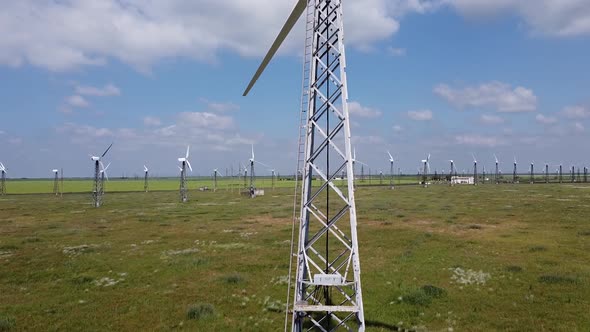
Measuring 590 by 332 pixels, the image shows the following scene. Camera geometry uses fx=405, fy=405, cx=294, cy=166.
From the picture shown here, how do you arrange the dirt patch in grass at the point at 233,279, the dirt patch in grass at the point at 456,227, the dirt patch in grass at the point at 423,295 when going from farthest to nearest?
the dirt patch in grass at the point at 456,227 → the dirt patch in grass at the point at 233,279 → the dirt patch in grass at the point at 423,295

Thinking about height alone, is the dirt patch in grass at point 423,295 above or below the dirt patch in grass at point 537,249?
below

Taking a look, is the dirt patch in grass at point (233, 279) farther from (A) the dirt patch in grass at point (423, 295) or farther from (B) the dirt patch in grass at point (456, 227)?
(B) the dirt patch in grass at point (456, 227)

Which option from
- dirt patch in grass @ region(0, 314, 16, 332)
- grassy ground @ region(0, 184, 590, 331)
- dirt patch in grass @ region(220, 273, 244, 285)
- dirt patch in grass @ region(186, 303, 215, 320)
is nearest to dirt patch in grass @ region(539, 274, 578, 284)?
grassy ground @ region(0, 184, 590, 331)

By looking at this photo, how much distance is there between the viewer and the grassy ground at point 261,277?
54.0 feet

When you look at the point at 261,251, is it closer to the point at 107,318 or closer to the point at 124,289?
the point at 124,289

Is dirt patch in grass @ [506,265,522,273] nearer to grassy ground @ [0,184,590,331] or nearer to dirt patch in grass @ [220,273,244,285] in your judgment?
grassy ground @ [0,184,590,331]

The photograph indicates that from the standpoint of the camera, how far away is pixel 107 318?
16.8 meters

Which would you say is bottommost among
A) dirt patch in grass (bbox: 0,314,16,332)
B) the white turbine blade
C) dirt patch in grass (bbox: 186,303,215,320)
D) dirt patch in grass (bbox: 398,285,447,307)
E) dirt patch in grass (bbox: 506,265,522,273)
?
dirt patch in grass (bbox: 0,314,16,332)

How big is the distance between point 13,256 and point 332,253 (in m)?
22.7

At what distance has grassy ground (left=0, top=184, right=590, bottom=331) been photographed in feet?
54.0

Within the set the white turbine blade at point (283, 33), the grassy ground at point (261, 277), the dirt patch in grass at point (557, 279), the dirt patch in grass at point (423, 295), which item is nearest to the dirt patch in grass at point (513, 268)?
the grassy ground at point (261, 277)

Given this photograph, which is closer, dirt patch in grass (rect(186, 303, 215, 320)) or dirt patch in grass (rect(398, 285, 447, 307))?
dirt patch in grass (rect(186, 303, 215, 320))

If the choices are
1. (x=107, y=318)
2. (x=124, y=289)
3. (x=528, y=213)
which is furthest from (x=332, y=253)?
(x=528, y=213)

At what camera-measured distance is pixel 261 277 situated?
23016 mm
